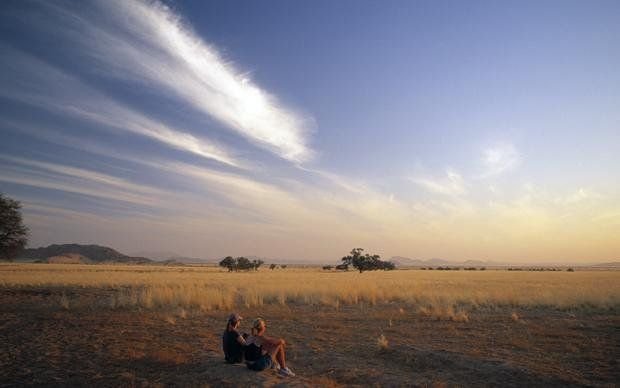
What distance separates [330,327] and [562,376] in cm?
783

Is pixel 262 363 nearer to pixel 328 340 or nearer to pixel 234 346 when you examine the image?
pixel 234 346

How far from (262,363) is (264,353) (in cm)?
52

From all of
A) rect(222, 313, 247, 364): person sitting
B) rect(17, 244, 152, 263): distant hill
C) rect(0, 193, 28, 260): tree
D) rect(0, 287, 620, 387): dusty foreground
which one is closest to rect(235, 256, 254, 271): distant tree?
rect(0, 193, 28, 260): tree

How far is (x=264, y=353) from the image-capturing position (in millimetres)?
9047

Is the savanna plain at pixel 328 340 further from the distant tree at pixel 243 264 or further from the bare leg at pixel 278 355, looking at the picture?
the distant tree at pixel 243 264

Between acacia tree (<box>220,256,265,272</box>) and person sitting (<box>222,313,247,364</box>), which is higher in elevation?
acacia tree (<box>220,256,265,272</box>)

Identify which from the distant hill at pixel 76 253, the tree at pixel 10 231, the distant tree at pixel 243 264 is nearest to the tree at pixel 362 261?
the distant tree at pixel 243 264

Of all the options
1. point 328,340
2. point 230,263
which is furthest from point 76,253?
point 328,340

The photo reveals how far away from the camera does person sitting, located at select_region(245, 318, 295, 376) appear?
8.55 meters

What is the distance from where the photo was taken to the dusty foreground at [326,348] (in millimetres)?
8523

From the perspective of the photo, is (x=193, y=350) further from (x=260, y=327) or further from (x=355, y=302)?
(x=355, y=302)

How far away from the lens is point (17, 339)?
39.3 feet

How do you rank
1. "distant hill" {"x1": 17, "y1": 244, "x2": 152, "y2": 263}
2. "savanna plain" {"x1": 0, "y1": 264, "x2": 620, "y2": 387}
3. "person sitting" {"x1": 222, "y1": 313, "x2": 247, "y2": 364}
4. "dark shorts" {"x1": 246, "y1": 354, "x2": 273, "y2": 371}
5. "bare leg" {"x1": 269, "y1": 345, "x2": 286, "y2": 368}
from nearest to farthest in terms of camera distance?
"dark shorts" {"x1": 246, "y1": 354, "x2": 273, "y2": 371}
"savanna plain" {"x1": 0, "y1": 264, "x2": 620, "y2": 387}
"bare leg" {"x1": 269, "y1": 345, "x2": 286, "y2": 368}
"person sitting" {"x1": 222, "y1": 313, "x2": 247, "y2": 364}
"distant hill" {"x1": 17, "y1": 244, "x2": 152, "y2": 263}

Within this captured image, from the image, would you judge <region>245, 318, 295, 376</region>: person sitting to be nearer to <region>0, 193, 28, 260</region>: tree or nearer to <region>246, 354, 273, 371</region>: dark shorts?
<region>246, 354, 273, 371</region>: dark shorts
